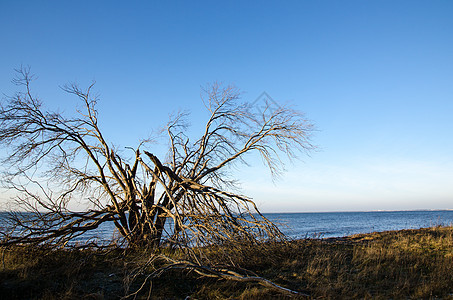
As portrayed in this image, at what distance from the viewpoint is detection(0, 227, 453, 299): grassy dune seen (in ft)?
18.2

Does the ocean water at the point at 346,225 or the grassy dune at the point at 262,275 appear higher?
the grassy dune at the point at 262,275

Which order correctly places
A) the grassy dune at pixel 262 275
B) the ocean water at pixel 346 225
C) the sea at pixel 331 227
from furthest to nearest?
the ocean water at pixel 346 225
the sea at pixel 331 227
the grassy dune at pixel 262 275

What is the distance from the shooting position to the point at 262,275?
698cm

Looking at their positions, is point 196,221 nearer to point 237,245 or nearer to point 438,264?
point 237,245

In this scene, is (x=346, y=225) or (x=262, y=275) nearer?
(x=262, y=275)

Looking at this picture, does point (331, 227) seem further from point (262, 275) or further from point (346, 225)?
point (262, 275)

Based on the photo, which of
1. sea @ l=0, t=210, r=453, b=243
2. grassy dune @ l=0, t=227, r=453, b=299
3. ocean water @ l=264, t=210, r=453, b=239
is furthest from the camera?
ocean water @ l=264, t=210, r=453, b=239

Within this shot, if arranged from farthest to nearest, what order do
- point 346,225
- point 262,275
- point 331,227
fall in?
point 346,225, point 331,227, point 262,275

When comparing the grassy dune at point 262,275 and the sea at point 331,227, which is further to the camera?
the sea at point 331,227

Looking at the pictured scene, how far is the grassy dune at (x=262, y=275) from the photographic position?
5.54 m

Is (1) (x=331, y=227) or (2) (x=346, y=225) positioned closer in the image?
(1) (x=331, y=227)

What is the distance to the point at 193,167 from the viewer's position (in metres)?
10.2

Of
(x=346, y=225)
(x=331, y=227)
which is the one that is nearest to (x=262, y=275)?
(x=331, y=227)

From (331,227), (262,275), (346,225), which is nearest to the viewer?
(262,275)
